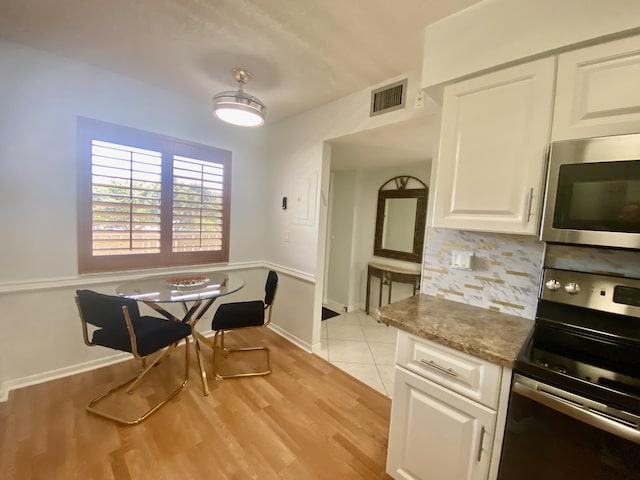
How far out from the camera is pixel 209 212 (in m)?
2.78

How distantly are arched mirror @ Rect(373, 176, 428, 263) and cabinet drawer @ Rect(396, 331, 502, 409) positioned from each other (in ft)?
7.50

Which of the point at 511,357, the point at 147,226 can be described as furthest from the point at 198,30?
the point at 511,357

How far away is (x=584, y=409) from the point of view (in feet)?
2.65

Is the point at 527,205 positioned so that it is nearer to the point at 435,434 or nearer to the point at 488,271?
the point at 488,271

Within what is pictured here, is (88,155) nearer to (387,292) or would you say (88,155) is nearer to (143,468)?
(143,468)

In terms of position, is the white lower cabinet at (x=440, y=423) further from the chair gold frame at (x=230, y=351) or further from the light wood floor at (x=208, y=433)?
the chair gold frame at (x=230, y=351)

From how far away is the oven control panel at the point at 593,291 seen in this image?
105cm

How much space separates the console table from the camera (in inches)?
131

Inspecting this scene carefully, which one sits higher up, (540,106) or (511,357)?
(540,106)

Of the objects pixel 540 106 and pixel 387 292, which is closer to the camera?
pixel 540 106

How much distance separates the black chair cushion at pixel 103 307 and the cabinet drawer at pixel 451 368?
1.60 m

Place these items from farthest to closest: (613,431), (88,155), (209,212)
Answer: (209,212) → (88,155) → (613,431)

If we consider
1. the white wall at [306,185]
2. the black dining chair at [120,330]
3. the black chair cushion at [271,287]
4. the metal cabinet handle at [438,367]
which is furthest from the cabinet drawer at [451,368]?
the black dining chair at [120,330]

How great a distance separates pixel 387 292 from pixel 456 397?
104 inches
